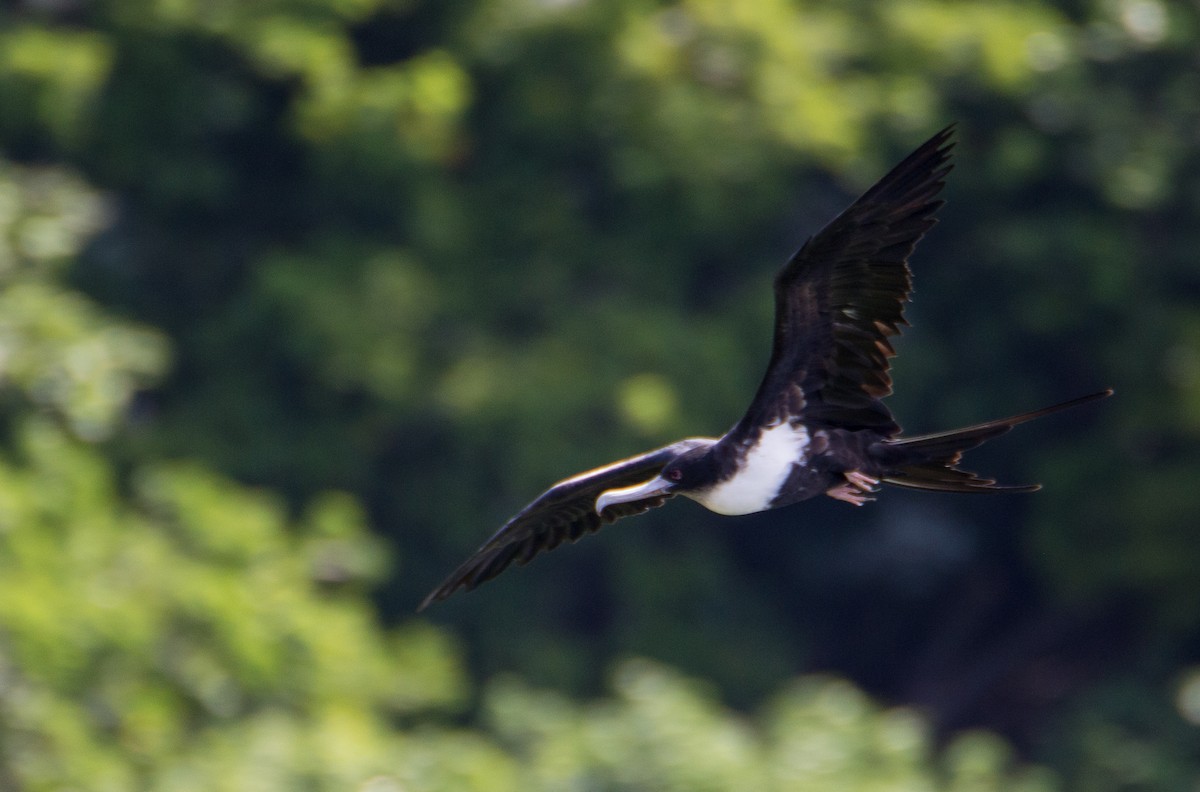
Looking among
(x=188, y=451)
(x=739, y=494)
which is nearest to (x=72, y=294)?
(x=188, y=451)

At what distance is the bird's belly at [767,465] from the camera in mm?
3609

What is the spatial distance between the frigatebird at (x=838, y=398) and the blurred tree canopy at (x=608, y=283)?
4120 millimetres

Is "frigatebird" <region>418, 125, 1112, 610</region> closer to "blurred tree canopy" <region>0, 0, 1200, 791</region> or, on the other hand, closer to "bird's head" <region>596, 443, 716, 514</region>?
"bird's head" <region>596, 443, 716, 514</region>

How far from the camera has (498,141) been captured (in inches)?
367

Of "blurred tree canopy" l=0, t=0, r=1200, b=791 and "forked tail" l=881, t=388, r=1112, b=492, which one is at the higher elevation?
"blurred tree canopy" l=0, t=0, r=1200, b=791

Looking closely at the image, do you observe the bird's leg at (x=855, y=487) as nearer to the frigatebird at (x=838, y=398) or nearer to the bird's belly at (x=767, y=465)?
the frigatebird at (x=838, y=398)

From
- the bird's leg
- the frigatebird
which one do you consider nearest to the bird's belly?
the frigatebird

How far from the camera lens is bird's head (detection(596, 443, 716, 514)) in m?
3.67

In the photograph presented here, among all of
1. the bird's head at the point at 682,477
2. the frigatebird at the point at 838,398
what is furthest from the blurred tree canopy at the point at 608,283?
the frigatebird at the point at 838,398

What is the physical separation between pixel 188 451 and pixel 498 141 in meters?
2.38

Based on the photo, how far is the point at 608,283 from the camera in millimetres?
9180

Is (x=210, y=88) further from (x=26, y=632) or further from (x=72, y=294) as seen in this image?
(x=26, y=632)

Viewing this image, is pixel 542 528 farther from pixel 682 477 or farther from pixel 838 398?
pixel 838 398

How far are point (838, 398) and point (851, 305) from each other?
0.74 ft
